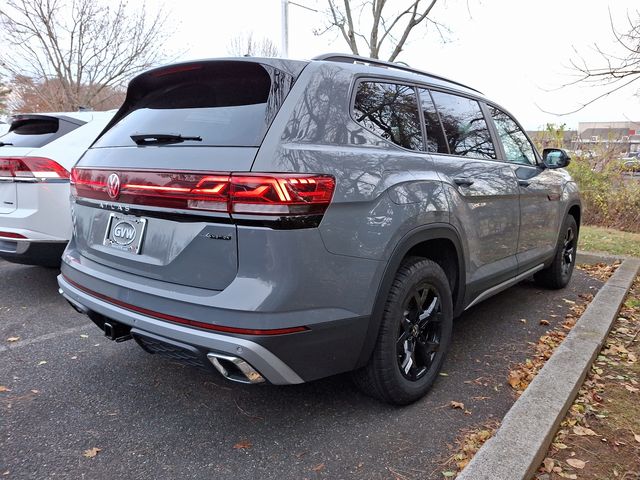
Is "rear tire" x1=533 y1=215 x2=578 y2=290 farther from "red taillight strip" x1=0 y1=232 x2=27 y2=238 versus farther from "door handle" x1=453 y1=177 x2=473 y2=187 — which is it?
"red taillight strip" x1=0 y1=232 x2=27 y2=238

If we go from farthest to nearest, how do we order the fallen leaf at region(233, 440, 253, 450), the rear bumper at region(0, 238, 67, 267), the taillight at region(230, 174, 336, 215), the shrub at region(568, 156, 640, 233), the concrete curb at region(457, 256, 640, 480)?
1. the shrub at region(568, 156, 640, 233)
2. the rear bumper at region(0, 238, 67, 267)
3. the fallen leaf at region(233, 440, 253, 450)
4. the concrete curb at region(457, 256, 640, 480)
5. the taillight at region(230, 174, 336, 215)

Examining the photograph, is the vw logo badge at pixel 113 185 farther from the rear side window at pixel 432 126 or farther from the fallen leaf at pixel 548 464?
the fallen leaf at pixel 548 464

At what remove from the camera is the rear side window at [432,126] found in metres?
2.94

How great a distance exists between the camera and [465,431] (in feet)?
8.18

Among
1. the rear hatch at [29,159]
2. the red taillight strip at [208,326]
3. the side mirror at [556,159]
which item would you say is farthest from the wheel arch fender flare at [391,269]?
the rear hatch at [29,159]

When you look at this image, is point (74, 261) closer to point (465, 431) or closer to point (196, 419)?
point (196, 419)

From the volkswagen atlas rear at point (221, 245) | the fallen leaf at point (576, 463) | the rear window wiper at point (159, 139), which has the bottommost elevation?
the fallen leaf at point (576, 463)

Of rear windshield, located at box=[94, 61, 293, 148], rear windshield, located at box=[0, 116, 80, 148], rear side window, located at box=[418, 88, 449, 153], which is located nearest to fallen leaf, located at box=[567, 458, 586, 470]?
rear side window, located at box=[418, 88, 449, 153]

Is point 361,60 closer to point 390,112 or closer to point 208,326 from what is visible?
point 390,112

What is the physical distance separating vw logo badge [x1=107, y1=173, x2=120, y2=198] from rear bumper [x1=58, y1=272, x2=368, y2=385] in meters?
0.53

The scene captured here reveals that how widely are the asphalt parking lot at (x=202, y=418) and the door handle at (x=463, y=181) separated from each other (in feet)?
4.03

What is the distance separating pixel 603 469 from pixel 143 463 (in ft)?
6.93

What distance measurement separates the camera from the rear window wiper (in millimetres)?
2261

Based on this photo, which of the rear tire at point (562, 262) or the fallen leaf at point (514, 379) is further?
the rear tire at point (562, 262)
